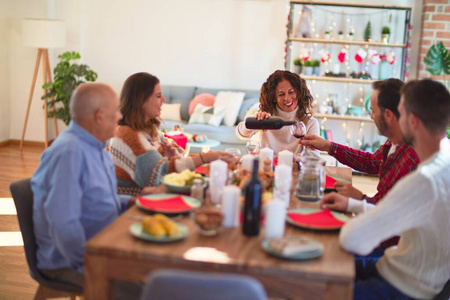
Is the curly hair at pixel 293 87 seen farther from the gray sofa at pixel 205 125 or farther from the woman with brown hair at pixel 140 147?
the gray sofa at pixel 205 125

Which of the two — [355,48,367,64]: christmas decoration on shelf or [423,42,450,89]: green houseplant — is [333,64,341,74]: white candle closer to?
[355,48,367,64]: christmas decoration on shelf

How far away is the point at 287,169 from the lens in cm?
235

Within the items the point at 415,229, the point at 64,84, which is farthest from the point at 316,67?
the point at 415,229

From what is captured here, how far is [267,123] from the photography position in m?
3.20

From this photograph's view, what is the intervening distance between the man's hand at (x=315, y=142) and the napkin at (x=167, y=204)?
115 cm

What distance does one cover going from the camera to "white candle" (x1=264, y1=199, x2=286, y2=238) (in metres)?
1.91

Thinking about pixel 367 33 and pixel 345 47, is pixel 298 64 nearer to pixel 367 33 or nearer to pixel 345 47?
pixel 345 47

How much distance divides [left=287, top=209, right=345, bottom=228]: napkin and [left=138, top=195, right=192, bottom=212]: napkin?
39cm

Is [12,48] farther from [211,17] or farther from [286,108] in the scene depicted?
[286,108]

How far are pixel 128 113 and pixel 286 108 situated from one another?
1186 millimetres

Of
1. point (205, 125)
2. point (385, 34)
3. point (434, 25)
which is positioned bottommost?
point (205, 125)

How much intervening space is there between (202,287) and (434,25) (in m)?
6.03

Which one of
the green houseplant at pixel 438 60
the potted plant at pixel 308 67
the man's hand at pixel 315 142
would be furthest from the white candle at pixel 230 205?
the potted plant at pixel 308 67

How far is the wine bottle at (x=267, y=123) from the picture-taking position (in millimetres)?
3170
